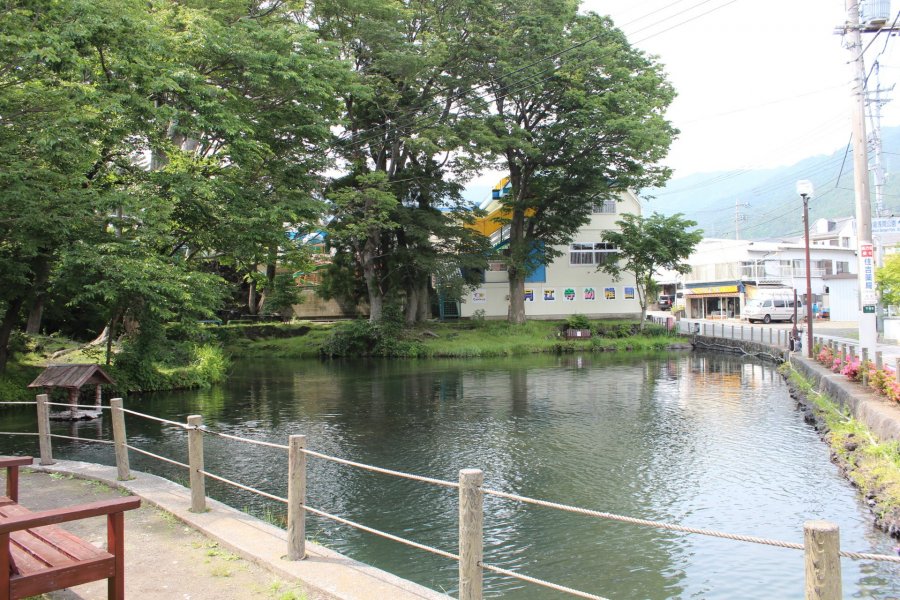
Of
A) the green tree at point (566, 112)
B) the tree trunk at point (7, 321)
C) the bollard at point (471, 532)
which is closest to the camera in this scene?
the bollard at point (471, 532)

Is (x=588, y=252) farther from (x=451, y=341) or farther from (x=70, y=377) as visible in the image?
(x=70, y=377)

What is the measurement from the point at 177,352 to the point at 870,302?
18.5 m

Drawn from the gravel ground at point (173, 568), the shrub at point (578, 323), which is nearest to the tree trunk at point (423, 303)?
the shrub at point (578, 323)

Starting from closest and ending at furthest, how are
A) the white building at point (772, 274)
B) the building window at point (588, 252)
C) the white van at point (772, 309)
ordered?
the building window at point (588, 252)
the white van at point (772, 309)
the white building at point (772, 274)

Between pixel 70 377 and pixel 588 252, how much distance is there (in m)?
37.1

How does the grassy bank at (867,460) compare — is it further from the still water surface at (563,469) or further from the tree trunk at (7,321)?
the tree trunk at (7,321)

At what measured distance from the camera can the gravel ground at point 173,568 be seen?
518 centimetres

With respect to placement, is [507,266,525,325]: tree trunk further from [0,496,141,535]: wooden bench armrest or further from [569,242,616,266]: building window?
[0,496,141,535]: wooden bench armrest

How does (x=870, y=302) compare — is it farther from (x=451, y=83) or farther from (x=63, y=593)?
(x=451, y=83)

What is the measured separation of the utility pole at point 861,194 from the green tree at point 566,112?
17036 millimetres

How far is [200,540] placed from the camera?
21.1 ft

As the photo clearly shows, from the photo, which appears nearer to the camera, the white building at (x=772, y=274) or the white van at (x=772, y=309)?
the white van at (x=772, y=309)

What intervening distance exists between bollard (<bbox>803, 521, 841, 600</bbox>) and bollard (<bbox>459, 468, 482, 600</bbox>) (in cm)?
202

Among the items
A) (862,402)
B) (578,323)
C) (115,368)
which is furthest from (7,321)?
(578,323)
